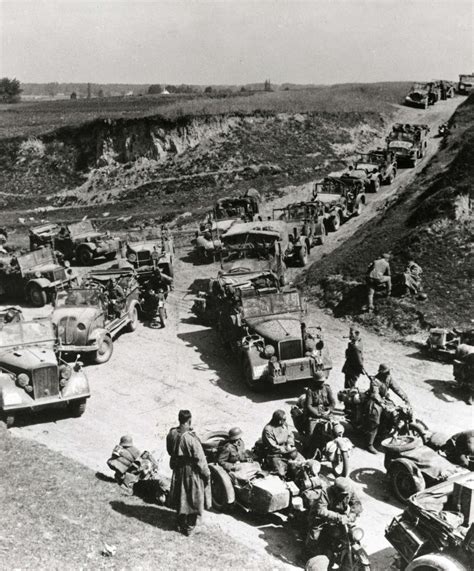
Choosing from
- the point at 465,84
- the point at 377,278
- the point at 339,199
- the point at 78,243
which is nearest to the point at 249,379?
the point at 377,278

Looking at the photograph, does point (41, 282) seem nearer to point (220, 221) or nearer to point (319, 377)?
point (220, 221)

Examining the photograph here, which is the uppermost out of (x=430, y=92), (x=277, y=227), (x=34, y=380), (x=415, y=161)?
(x=430, y=92)

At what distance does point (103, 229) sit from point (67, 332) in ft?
59.2

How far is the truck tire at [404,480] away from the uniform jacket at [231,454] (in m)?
2.25

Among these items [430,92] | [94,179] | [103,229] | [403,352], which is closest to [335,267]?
[403,352]

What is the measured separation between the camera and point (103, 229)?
110 feet

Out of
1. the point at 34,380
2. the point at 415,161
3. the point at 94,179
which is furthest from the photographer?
the point at 94,179

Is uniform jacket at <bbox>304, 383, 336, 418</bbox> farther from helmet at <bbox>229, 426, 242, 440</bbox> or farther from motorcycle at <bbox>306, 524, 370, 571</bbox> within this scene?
motorcycle at <bbox>306, 524, 370, 571</bbox>

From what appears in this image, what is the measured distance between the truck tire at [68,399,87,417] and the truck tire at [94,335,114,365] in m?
Answer: 2.96

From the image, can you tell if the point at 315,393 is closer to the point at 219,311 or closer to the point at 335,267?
the point at 219,311

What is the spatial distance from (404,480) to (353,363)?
3.99 meters

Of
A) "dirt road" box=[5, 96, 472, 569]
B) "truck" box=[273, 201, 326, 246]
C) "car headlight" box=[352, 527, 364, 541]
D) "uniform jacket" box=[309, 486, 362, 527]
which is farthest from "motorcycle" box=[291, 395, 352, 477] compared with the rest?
"truck" box=[273, 201, 326, 246]

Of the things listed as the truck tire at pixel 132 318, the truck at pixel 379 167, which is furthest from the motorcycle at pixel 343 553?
the truck at pixel 379 167

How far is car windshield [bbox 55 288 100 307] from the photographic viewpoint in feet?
55.7
